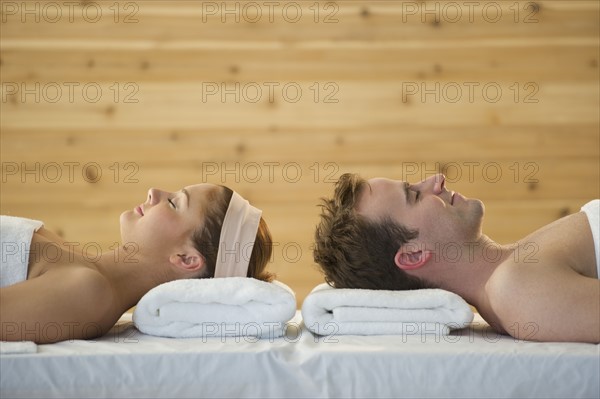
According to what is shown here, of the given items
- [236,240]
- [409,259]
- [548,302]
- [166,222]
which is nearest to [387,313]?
[409,259]

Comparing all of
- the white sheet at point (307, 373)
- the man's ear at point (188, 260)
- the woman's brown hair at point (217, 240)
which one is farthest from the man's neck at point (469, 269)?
the man's ear at point (188, 260)

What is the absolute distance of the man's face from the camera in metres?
1.72

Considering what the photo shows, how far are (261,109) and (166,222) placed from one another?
55.1 inches

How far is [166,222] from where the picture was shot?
70.7 inches

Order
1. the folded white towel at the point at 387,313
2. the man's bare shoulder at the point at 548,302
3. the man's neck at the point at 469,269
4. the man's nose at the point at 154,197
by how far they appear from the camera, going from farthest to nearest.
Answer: the man's nose at the point at 154,197
the man's neck at the point at 469,269
the folded white towel at the point at 387,313
the man's bare shoulder at the point at 548,302

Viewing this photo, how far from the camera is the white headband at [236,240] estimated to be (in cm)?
177

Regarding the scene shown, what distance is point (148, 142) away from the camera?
3.12 metres

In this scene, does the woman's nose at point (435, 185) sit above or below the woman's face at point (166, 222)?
above

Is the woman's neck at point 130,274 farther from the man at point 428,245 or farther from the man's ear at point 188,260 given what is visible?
the man at point 428,245

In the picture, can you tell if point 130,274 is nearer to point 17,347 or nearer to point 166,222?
point 166,222

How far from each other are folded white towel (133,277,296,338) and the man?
0.78 ft

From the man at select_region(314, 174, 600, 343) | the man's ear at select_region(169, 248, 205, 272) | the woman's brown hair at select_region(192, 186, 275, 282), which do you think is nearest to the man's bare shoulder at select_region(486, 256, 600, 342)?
the man at select_region(314, 174, 600, 343)

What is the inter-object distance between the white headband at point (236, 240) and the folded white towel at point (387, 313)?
0.26 meters

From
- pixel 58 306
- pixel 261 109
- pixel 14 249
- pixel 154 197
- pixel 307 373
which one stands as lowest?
pixel 307 373
